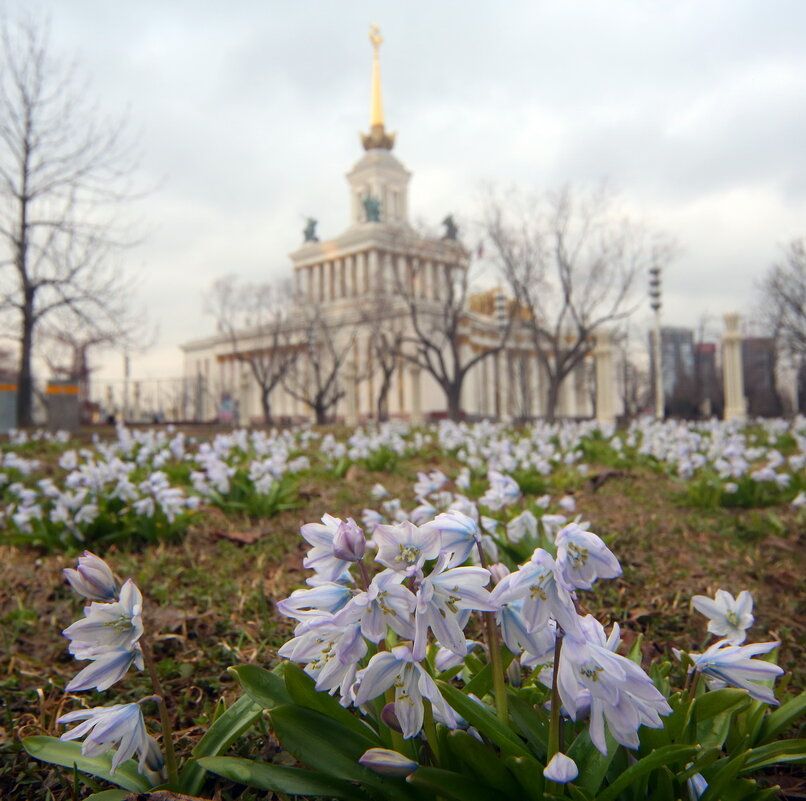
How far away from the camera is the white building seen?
133 feet

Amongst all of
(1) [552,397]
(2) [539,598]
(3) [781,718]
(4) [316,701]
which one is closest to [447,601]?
(2) [539,598]

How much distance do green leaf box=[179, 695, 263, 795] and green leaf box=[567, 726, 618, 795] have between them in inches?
24.2

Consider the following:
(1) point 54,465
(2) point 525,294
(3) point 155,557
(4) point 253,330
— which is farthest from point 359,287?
(3) point 155,557

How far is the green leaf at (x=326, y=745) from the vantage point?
1159mm

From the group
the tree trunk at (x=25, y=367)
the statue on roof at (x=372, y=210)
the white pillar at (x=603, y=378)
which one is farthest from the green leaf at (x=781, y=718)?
the statue on roof at (x=372, y=210)

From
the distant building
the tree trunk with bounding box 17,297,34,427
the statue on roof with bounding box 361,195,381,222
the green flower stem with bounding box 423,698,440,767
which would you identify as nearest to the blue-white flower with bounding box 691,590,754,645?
the green flower stem with bounding box 423,698,440,767

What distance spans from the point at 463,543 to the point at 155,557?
296 centimetres

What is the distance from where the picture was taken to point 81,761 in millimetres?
1342

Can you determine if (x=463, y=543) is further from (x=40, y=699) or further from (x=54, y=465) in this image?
(x=54, y=465)

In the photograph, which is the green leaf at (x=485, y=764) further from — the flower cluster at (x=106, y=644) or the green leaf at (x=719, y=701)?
the flower cluster at (x=106, y=644)

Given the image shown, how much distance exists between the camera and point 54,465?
7859mm

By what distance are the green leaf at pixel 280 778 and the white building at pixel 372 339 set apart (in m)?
30.2

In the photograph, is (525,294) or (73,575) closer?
(73,575)

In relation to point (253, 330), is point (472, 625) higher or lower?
lower
